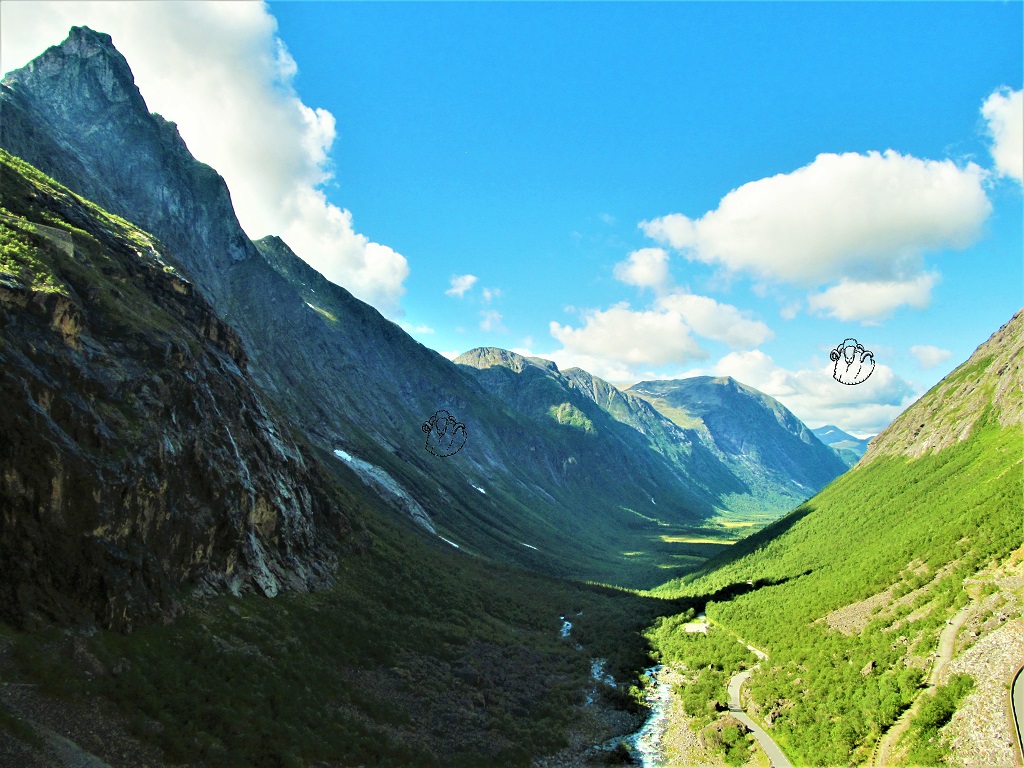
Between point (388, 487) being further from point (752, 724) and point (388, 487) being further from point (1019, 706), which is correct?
point (1019, 706)

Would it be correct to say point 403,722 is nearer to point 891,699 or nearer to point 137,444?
point 137,444

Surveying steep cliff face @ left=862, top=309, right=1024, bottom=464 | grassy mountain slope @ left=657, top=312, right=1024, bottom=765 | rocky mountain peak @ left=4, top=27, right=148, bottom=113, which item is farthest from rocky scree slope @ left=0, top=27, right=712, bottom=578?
steep cliff face @ left=862, top=309, right=1024, bottom=464

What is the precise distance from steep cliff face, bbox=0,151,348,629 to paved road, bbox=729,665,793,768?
3693 cm

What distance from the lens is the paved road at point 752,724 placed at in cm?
3272

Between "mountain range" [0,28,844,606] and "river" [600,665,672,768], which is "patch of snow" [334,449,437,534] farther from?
"river" [600,665,672,768]

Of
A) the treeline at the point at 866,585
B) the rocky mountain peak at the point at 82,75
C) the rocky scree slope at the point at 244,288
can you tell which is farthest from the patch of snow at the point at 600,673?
the rocky mountain peak at the point at 82,75

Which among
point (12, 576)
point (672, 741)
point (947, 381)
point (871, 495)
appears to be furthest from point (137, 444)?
point (947, 381)

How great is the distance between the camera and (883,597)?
46.2 m

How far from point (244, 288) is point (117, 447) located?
121 meters

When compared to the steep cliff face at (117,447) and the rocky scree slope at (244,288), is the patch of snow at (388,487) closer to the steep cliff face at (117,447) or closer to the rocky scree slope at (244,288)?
the rocky scree slope at (244,288)

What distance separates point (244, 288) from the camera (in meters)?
141

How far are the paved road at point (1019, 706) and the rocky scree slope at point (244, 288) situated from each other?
81.7 m

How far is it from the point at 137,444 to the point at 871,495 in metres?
92.7

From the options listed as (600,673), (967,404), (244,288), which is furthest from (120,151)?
(967,404)
